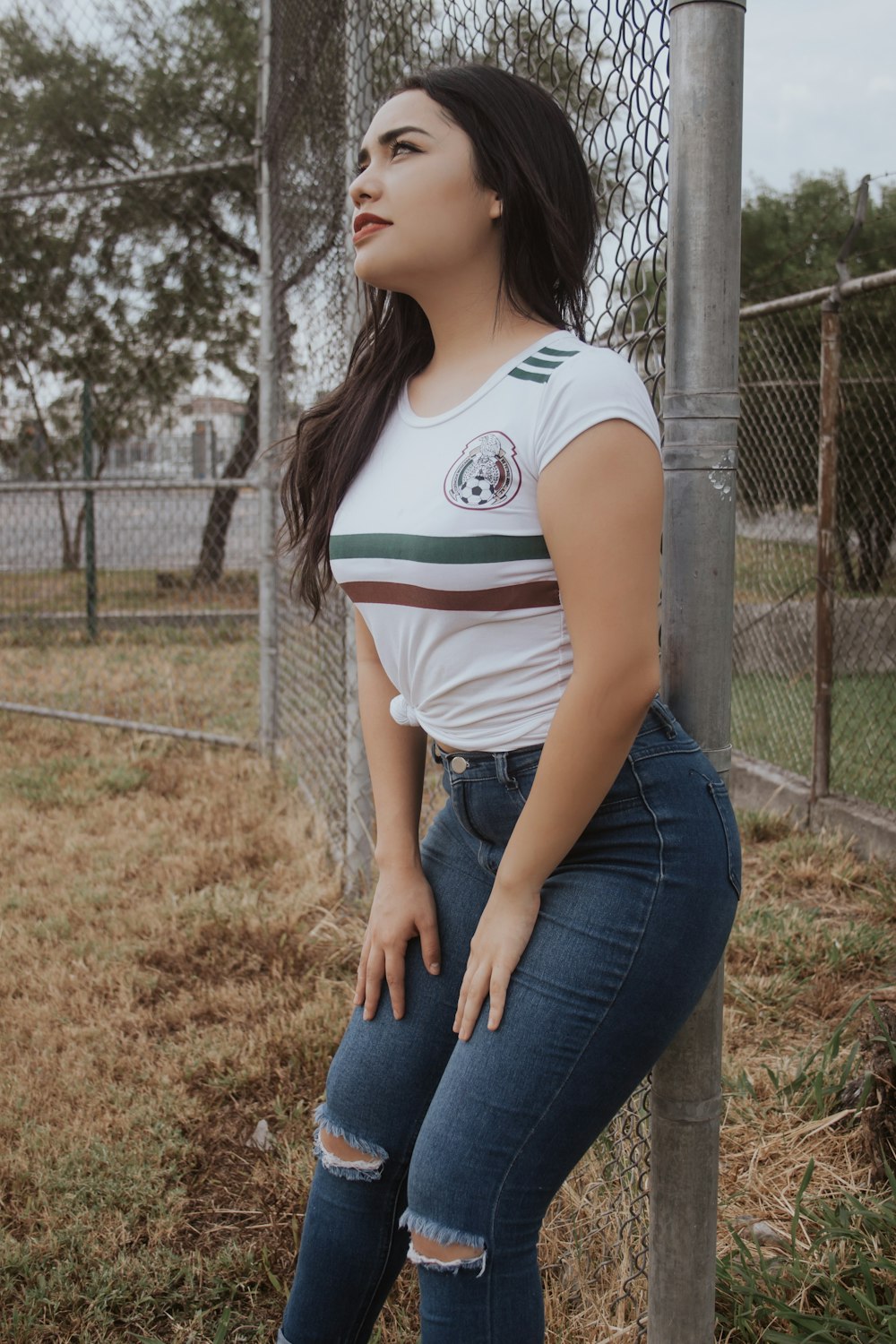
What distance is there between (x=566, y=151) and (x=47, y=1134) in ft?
7.38

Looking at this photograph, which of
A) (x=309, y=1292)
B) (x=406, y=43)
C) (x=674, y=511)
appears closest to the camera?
(x=674, y=511)

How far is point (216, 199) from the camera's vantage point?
41.7 ft

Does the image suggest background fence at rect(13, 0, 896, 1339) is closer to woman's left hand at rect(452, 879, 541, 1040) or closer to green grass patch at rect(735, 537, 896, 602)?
green grass patch at rect(735, 537, 896, 602)

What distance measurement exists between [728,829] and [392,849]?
0.51 metres

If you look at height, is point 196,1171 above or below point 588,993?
below

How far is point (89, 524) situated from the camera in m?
8.70

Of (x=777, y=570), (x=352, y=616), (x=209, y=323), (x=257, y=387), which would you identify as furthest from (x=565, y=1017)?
(x=209, y=323)

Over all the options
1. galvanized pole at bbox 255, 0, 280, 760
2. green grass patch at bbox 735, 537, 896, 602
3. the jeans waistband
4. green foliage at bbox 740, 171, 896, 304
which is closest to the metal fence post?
galvanized pole at bbox 255, 0, 280, 760

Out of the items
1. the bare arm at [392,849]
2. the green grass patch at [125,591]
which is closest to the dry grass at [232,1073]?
the bare arm at [392,849]

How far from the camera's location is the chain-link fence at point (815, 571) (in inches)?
186

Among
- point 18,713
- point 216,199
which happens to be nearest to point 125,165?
point 216,199

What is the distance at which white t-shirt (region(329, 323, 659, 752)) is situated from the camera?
4.48 ft

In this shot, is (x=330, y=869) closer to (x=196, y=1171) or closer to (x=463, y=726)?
(x=196, y=1171)

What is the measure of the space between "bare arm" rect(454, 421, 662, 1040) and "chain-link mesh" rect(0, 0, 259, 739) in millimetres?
4464
